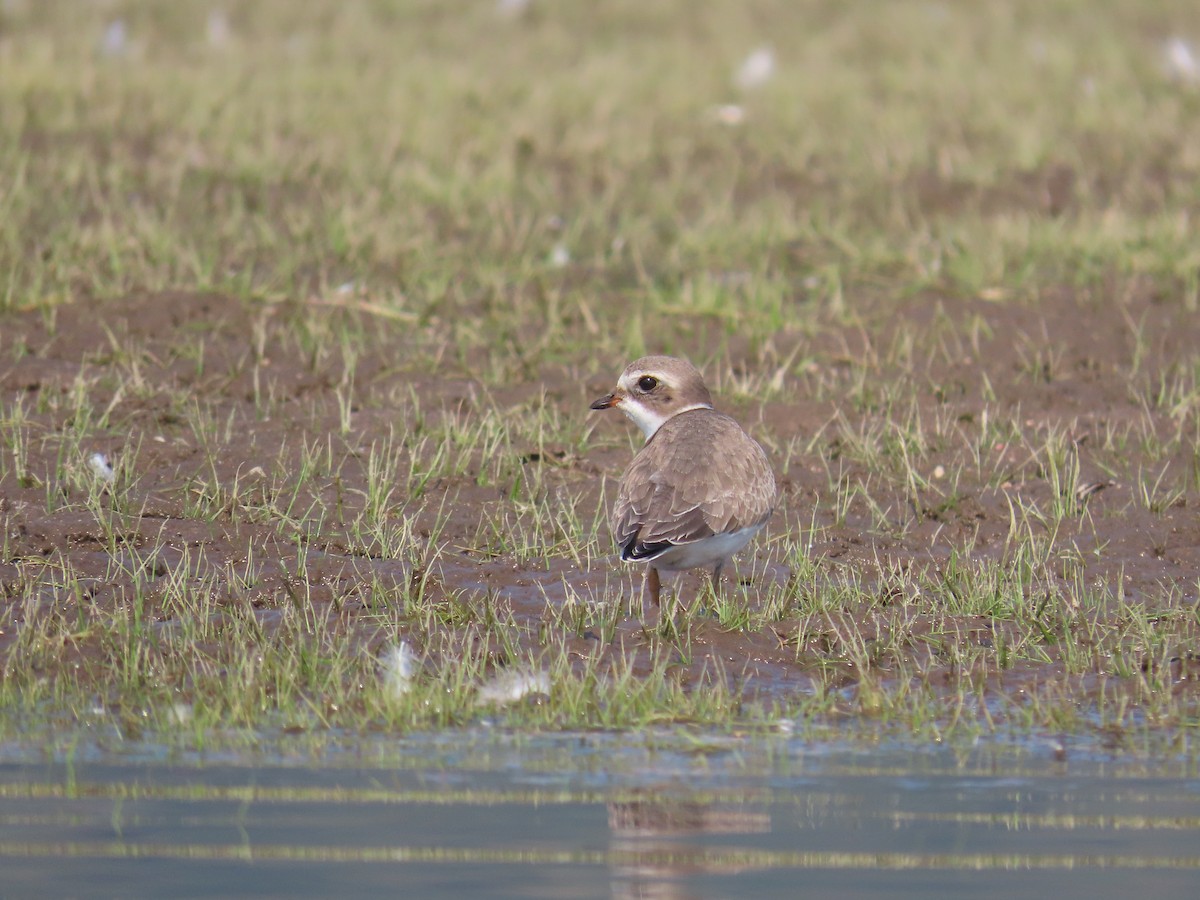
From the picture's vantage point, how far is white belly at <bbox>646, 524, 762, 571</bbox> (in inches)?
286

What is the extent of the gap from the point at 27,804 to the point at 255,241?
7.19 m

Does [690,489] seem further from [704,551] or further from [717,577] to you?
[717,577]

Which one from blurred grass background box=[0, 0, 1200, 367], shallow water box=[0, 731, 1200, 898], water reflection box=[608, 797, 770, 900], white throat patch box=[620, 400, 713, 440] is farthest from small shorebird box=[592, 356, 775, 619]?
blurred grass background box=[0, 0, 1200, 367]

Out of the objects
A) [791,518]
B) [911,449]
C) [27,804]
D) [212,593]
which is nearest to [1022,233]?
[911,449]

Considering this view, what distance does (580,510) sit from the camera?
8680 millimetres

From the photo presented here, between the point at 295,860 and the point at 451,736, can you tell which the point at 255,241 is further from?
the point at 295,860

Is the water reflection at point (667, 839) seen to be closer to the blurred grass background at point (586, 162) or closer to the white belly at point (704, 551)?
the white belly at point (704, 551)

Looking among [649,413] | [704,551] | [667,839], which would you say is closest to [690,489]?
[704,551]

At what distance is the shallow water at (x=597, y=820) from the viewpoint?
464 cm

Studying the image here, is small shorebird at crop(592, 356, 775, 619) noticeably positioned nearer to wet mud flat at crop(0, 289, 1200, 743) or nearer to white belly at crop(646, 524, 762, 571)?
white belly at crop(646, 524, 762, 571)

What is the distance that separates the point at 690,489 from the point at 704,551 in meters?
0.23

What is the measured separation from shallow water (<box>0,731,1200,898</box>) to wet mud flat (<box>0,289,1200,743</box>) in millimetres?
437

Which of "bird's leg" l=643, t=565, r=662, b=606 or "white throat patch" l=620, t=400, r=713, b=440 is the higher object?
"white throat patch" l=620, t=400, r=713, b=440

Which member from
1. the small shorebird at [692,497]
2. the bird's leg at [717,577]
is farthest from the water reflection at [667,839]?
the bird's leg at [717,577]
